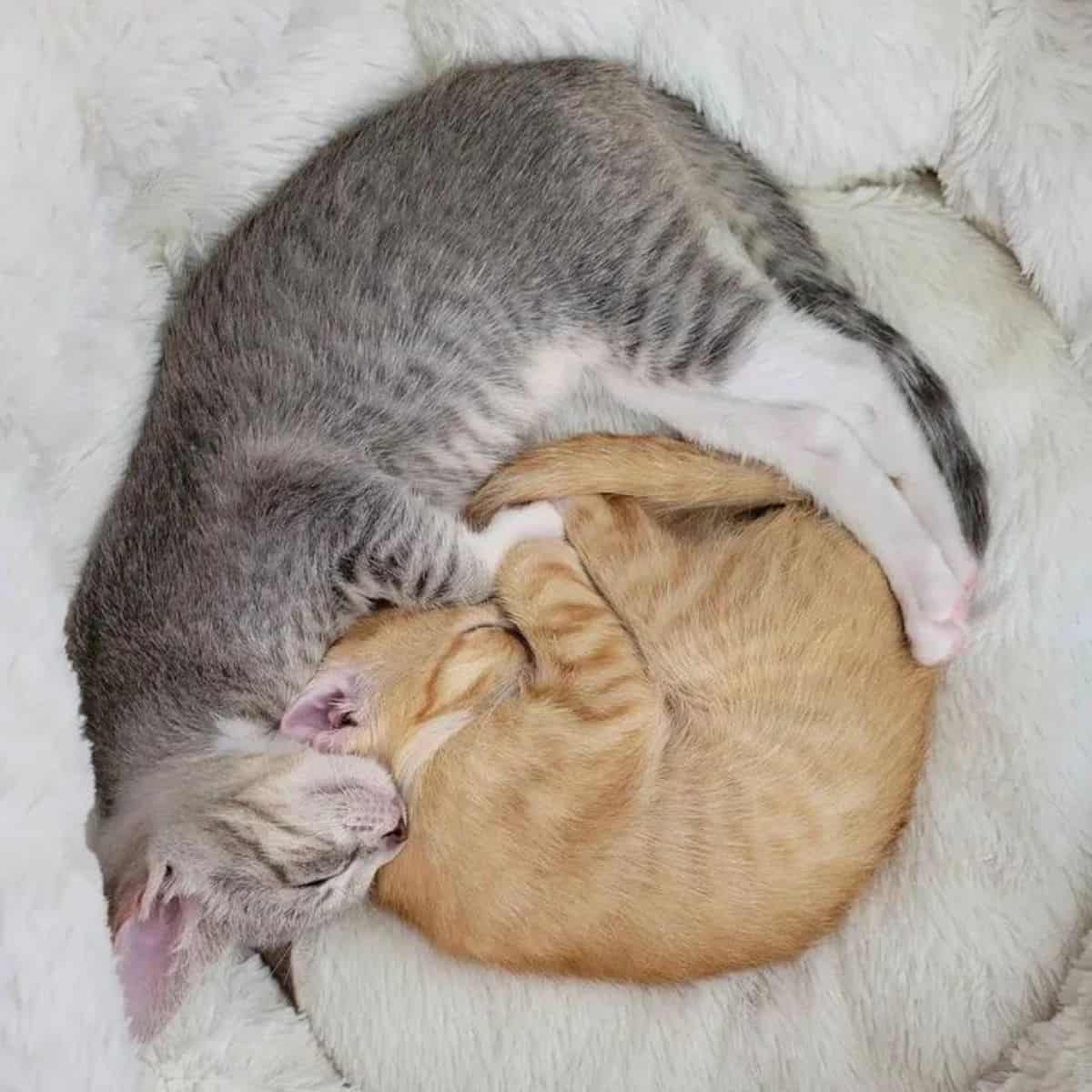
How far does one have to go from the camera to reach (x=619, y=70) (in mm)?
1459

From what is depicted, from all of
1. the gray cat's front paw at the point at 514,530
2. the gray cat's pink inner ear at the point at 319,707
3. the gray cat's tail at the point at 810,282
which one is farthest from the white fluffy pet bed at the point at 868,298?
the gray cat's front paw at the point at 514,530

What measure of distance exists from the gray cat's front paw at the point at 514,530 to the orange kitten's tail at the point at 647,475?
18mm

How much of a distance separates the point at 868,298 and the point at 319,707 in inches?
32.7

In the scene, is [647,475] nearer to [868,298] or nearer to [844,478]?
[844,478]

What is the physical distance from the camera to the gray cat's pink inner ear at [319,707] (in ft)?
4.42

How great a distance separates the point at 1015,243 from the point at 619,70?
1.68 ft

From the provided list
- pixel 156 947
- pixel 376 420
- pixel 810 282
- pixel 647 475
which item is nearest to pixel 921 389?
pixel 810 282

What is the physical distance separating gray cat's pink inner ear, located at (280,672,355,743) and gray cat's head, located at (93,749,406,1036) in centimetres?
3

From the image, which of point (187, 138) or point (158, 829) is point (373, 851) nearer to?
point (158, 829)

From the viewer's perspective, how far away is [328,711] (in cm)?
138

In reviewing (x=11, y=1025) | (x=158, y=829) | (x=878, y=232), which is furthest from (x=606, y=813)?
(x=878, y=232)

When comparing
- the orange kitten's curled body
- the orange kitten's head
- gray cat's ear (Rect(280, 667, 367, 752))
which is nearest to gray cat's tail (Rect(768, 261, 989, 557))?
the orange kitten's curled body

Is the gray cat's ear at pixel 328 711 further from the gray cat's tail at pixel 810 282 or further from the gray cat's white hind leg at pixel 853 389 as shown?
the gray cat's tail at pixel 810 282

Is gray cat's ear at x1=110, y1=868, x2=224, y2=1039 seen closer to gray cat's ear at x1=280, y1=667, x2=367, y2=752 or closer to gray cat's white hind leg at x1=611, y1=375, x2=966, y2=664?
gray cat's ear at x1=280, y1=667, x2=367, y2=752
